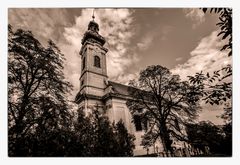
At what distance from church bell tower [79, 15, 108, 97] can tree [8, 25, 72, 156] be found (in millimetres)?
6525

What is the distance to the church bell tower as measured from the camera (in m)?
12.5

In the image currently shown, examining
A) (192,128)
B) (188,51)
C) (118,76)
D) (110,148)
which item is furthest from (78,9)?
(192,128)

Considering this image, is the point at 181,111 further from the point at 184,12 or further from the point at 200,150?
the point at 184,12

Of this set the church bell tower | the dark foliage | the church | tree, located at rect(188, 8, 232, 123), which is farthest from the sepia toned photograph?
the church bell tower

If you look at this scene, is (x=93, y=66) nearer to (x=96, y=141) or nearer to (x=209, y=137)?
(x=96, y=141)

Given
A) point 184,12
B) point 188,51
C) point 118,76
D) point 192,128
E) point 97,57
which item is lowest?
point 192,128

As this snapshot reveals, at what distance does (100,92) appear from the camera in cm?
1278

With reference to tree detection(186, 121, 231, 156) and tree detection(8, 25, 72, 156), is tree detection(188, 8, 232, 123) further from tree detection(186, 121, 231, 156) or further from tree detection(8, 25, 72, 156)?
tree detection(8, 25, 72, 156)

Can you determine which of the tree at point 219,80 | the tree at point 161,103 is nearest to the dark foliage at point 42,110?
the tree at point 161,103

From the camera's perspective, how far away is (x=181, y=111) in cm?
725

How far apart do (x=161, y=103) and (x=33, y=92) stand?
5435 mm

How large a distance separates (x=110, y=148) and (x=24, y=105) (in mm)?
3086

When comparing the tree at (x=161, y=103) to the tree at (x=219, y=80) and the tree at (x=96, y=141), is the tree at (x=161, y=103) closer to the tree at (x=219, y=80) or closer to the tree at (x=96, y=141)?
the tree at (x=96, y=141)

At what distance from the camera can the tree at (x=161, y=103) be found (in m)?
6.44
